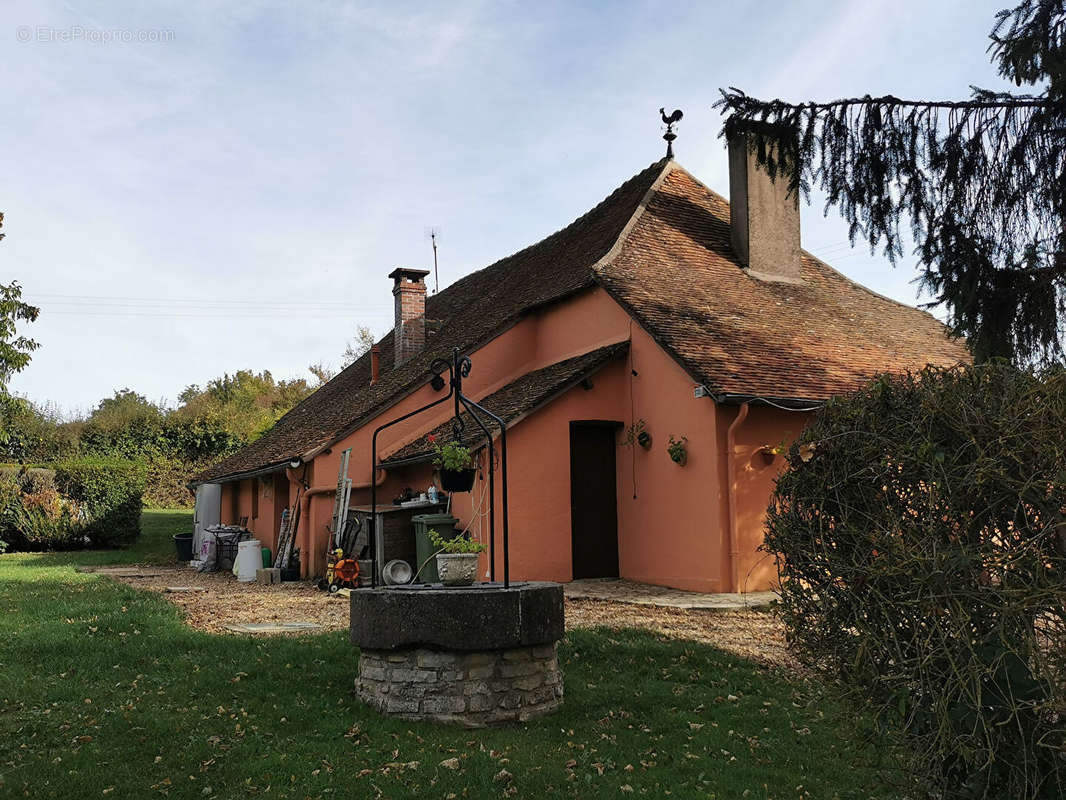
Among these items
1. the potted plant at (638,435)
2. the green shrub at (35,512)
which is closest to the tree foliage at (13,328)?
the green shrub at (35,512)

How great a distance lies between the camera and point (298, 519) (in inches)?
611

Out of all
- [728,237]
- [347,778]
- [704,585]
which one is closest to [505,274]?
[728,237]

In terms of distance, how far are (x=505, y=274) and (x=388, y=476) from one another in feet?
23.3

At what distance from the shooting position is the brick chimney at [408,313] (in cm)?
1839

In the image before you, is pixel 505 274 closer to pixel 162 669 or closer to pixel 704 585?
pixel 704 585

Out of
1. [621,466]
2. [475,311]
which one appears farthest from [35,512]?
[621,466]

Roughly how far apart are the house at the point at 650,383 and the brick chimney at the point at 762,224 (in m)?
0.03

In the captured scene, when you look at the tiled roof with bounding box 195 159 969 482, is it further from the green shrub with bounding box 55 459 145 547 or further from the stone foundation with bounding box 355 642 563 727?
the stone foundation with bounding box 355 642 563 727

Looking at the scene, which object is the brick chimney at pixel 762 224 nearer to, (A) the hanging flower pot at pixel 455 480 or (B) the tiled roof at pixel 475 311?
(B) the tiled roof at pixel 475 311

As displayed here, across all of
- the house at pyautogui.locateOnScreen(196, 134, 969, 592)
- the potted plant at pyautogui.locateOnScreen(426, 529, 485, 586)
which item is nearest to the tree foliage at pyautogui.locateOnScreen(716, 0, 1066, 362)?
the house at pyautogui.locateOnScreen(196, 134, 969, 592)

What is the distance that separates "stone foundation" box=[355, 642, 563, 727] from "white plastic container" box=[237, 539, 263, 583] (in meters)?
10.1

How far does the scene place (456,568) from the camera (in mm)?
6324

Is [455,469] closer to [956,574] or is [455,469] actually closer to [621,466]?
[956,574]

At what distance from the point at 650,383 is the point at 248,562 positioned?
7954 mm
